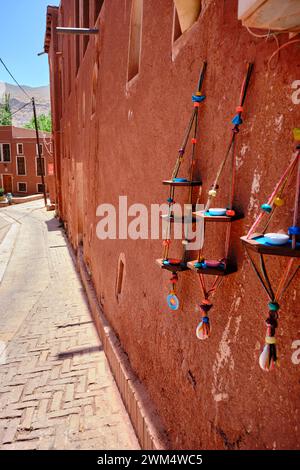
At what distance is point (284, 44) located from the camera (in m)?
1.53

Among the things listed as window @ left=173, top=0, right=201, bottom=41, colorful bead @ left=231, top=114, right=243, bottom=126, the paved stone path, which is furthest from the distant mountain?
colorful bead @ left=231, top=114, right=243, bottom=126

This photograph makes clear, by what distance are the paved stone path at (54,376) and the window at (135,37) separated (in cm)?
387

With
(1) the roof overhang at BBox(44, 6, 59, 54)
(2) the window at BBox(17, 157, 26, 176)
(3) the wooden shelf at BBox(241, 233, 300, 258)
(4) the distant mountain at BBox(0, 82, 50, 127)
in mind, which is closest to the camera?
(3) the wooden shelf at BBox(241, 233, 300, 258)

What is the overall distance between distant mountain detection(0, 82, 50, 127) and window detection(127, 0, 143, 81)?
12036 centimetres

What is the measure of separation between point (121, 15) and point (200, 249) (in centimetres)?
378

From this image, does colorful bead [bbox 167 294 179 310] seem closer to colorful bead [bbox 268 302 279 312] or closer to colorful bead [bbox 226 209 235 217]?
colorful bead [bbox 226 209 235 217]

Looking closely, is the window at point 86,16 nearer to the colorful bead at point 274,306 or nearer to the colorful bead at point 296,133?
the colorful bead at point 296,133

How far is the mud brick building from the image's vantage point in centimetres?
3838

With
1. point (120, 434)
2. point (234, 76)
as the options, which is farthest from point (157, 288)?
point (234, 76)

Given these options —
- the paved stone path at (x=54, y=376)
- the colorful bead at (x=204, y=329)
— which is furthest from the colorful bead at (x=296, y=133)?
the paved stone path at (x=54, y=376)

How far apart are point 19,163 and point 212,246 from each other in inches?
1566

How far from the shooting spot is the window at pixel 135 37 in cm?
414

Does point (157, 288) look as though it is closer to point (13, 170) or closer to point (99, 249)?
point (99, 249)

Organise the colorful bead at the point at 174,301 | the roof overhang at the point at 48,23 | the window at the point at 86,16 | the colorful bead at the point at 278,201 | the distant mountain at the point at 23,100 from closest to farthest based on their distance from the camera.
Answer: the colorful bead at the point at 278,201 < the colorful bead at the point at 174,301 < the window at the point at 86,16 < the roof overhang at the point at 48,23 < the distant mountain at the point at 23,100
